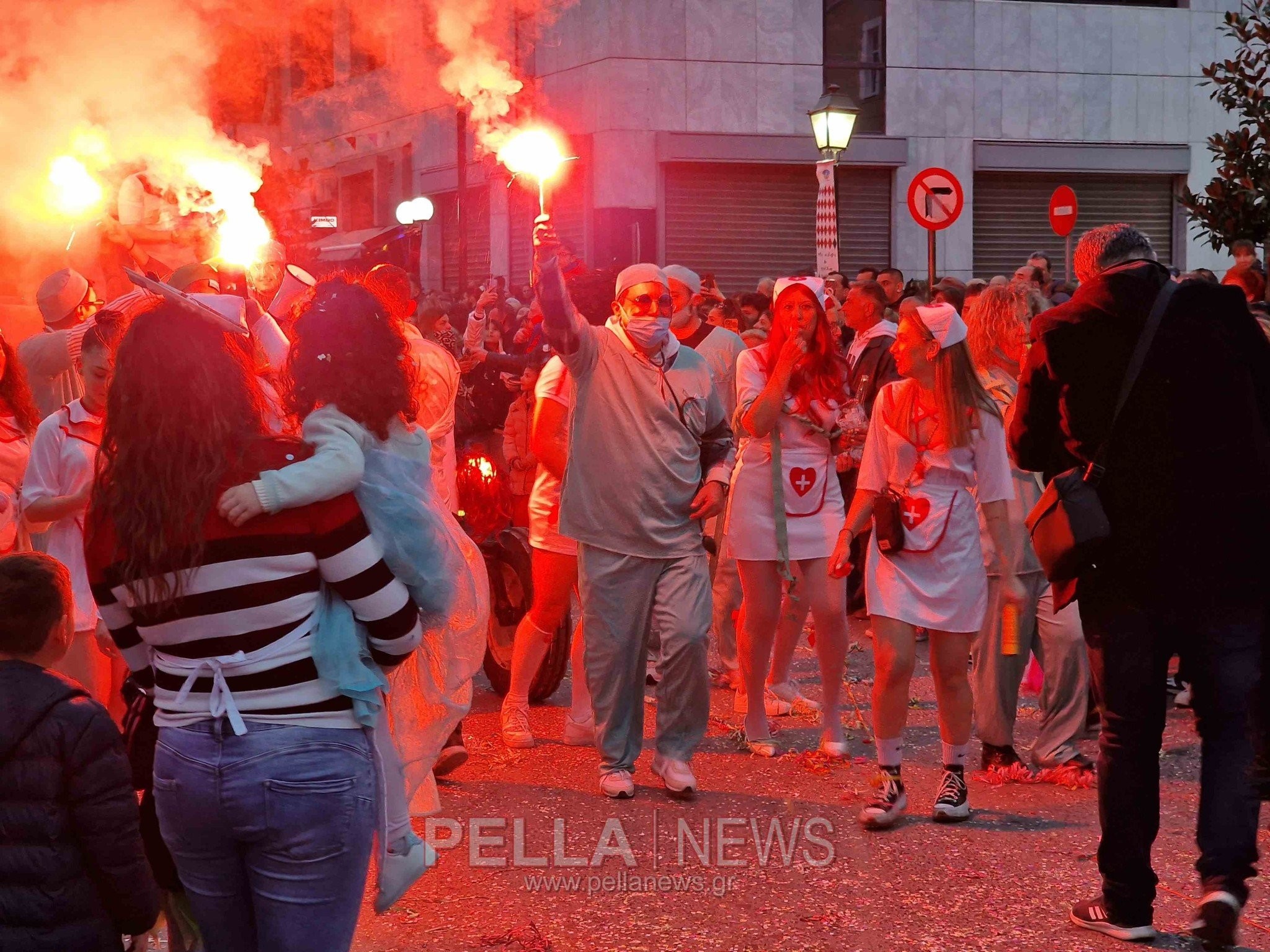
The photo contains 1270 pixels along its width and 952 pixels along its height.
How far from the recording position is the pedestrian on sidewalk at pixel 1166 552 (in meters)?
4.64

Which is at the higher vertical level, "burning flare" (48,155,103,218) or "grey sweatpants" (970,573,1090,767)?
"burning flare" (48,155,103,218)

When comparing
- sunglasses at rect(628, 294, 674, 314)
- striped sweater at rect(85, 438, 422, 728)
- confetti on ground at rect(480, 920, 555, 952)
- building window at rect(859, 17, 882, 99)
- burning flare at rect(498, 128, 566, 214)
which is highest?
building window at rect(859, 17, 882, 99)

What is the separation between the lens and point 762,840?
5758 millimetres

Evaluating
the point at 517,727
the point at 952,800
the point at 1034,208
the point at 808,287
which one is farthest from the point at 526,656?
the point at 1034,208

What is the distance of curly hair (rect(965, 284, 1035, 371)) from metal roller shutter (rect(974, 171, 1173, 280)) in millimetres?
19509

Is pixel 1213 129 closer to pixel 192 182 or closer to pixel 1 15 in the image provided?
pixel 1 15

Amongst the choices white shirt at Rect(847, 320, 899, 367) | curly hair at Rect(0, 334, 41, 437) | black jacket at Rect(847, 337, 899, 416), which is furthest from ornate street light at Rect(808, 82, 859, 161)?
curly hair at Rect(0, 334, 41, 437)

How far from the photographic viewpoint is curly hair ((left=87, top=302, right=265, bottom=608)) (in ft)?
9.49

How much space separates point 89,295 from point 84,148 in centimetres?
614

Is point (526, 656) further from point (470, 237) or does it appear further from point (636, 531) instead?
point (470, 237)

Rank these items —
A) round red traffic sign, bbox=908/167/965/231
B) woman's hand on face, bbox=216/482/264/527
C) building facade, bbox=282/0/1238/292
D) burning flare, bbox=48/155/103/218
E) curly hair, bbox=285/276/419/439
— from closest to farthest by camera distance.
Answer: woman's hand on face, bbox=216/482/264/527 < curly hair, bbox=285/276/419/439 < burning flare, bbox=48/155/103/218 < round red traffic sign, bbox=908/167/965/231 < building facade, bbox=282/0/1238/292

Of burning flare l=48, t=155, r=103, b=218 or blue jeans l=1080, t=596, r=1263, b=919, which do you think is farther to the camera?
burning flare l=48, t=155, r=103, b=218

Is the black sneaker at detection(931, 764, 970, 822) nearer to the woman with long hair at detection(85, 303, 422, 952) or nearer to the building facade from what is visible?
the woman with long hair at detection(85, 303, 422, 952)

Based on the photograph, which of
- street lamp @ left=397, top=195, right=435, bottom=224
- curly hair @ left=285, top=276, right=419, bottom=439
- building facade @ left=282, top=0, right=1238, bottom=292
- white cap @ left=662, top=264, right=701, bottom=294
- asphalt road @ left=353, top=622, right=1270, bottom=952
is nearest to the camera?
curly hair @ left=285, top=276, right=419, bottom=439
